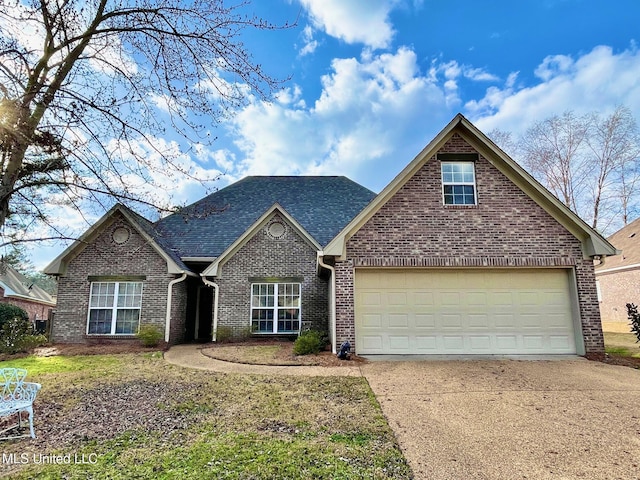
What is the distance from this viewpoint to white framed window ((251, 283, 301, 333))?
44.5 ft

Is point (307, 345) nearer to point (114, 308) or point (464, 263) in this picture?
point (464, 263)

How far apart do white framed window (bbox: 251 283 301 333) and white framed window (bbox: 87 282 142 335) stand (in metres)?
4.20

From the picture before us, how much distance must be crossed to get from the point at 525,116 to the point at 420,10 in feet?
70.5

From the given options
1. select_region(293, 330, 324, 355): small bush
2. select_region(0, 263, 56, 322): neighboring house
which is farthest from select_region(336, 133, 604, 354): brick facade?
select_region(0, 263, 56, 322): neighboring house

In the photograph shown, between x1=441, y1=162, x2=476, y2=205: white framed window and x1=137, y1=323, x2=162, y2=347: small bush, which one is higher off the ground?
x1=441, y1=162, x2=476, y2=205: white framed window

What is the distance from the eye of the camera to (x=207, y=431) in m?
4.75

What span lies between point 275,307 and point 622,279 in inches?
746

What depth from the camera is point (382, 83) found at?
11906mm

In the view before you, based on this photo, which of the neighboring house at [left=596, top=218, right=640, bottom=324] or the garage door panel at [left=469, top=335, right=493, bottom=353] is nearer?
the garage door panel at [left=469, top=335, right=493, bottom=353]

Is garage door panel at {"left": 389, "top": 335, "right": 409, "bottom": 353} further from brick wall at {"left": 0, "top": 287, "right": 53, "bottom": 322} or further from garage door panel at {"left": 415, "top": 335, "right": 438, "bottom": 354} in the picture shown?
brick wall at {"left": 0, "top": 287, "right": 53, "bottom": 322}

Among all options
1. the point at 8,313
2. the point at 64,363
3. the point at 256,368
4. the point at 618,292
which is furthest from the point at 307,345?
the point at 618,292

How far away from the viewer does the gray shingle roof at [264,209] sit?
15438 millimetres

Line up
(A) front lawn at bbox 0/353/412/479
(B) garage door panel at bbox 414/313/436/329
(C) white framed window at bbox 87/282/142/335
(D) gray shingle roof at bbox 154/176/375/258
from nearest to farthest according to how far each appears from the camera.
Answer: (A) front lawn at bbox 0/353/412/479
(B) garage door panel at bbox 414/313/436/329
(C) white framed window at bbox 87/282/142/335
(D) gray shingle roof at bbox 154/176/375/258

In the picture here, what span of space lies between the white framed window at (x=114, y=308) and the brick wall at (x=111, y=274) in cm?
21
